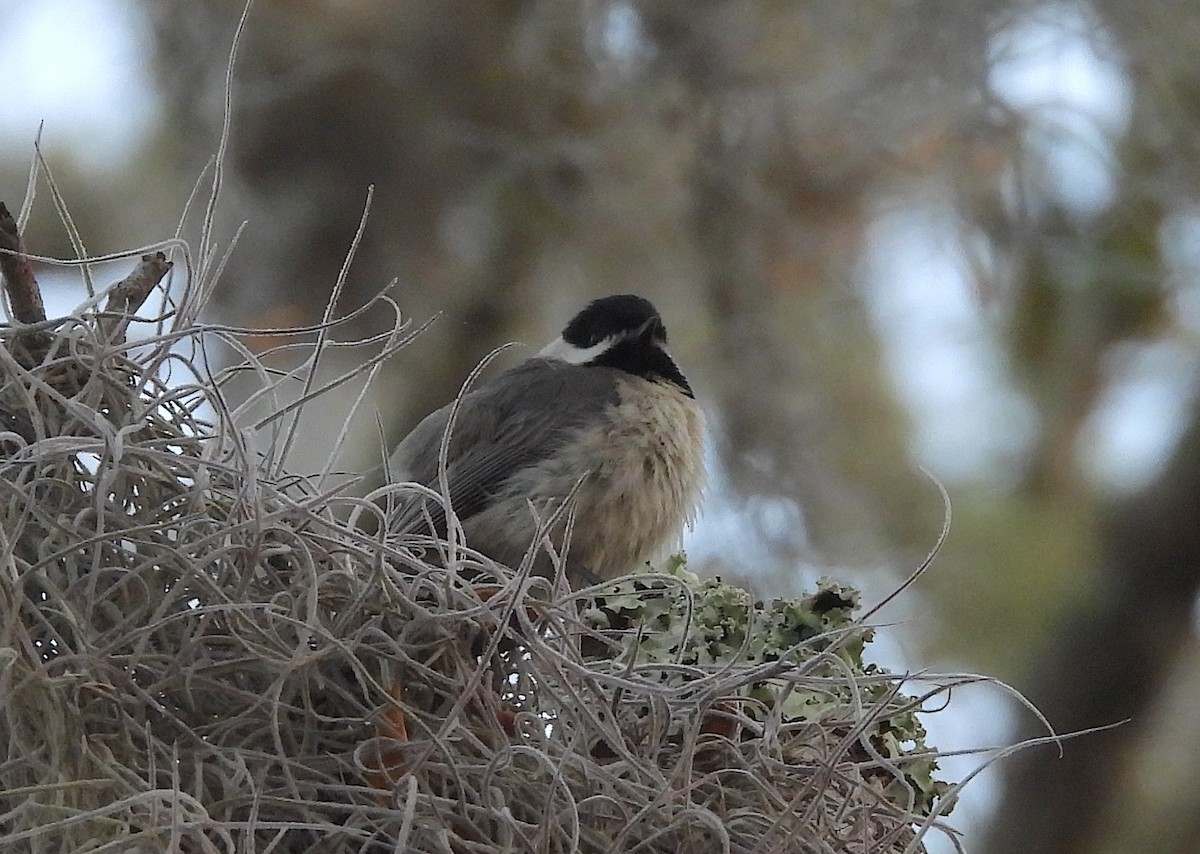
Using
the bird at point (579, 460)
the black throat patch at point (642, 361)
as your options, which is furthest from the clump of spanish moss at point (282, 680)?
the black throat patch at point (642, 361)

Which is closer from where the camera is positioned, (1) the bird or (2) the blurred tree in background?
(1) the bird

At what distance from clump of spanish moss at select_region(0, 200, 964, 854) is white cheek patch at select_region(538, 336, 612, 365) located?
53.8 inches

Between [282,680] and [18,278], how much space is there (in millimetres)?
480

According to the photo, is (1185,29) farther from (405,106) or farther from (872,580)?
(405,106)

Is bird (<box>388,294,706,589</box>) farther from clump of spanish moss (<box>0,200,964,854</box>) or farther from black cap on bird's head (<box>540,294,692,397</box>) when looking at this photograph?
clump of spanish moss (<box>0,200,964,854</box>)

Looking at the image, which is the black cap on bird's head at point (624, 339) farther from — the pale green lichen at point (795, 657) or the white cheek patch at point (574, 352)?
the pale green lichen at point (795, 657)

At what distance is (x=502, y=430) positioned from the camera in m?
2.70

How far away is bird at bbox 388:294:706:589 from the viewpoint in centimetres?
253

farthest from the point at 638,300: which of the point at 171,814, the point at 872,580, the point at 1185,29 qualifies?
the point at 171,814

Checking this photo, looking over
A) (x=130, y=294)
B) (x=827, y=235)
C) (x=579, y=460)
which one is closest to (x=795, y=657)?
(x=130, y=294)

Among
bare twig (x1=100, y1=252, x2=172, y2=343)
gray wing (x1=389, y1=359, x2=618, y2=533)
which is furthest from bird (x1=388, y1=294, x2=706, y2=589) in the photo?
bare twig (x1=100, y1=252, x2=172, y2=343)

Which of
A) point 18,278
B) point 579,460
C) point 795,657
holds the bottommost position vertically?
point 795,657

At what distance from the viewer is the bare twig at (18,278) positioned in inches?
60.8

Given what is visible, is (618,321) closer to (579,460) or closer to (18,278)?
(579,460)
